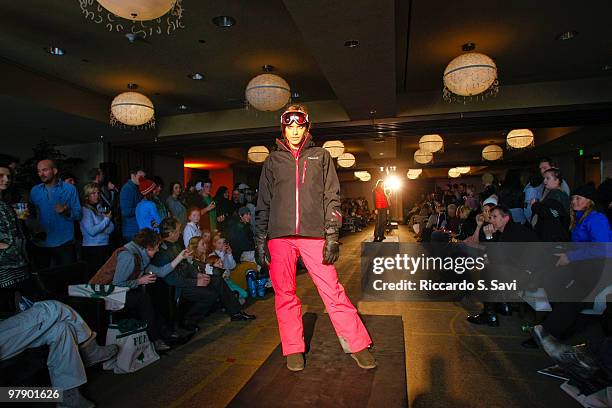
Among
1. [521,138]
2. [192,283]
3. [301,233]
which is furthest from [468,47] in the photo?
[192,283]

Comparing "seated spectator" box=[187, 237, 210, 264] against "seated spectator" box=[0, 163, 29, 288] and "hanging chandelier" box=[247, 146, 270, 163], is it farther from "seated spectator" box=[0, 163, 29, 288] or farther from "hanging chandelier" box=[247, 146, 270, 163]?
"hanging chandelier" box=[247, 146, 270, 163]

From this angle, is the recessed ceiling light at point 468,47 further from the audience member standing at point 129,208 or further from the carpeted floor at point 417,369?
the audience member standing at point 129,208

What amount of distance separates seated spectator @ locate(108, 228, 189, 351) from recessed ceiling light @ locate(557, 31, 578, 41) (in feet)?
17.1

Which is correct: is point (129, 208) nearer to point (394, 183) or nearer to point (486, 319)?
point (486, 319)


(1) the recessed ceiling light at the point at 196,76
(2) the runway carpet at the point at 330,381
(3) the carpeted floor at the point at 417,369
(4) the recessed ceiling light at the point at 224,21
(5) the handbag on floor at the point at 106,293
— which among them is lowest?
(3) the carpeted floor at the point at 417,369

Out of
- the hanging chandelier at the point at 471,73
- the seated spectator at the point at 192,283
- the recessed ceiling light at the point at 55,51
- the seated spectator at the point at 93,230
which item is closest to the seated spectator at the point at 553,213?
the hanging chandelier at the point at 471,73

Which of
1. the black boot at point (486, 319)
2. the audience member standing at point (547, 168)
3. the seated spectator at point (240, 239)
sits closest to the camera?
the black boot at point (486, 319)

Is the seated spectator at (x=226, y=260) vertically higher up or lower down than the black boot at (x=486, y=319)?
higher up

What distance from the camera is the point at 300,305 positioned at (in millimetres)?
2326

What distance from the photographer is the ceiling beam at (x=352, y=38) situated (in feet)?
10.3

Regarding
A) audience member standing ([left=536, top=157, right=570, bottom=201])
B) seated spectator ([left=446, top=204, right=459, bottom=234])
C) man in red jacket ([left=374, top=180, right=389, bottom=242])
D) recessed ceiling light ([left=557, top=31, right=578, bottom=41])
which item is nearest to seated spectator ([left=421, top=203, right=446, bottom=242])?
seated spectator ([left=446, top=204, right=459, bottom=234])

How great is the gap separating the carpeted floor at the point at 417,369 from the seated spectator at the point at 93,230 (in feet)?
4.64

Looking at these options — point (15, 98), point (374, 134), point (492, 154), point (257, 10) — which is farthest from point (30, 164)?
point (492, 154)

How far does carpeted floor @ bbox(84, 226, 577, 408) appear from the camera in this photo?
91.7 inches
